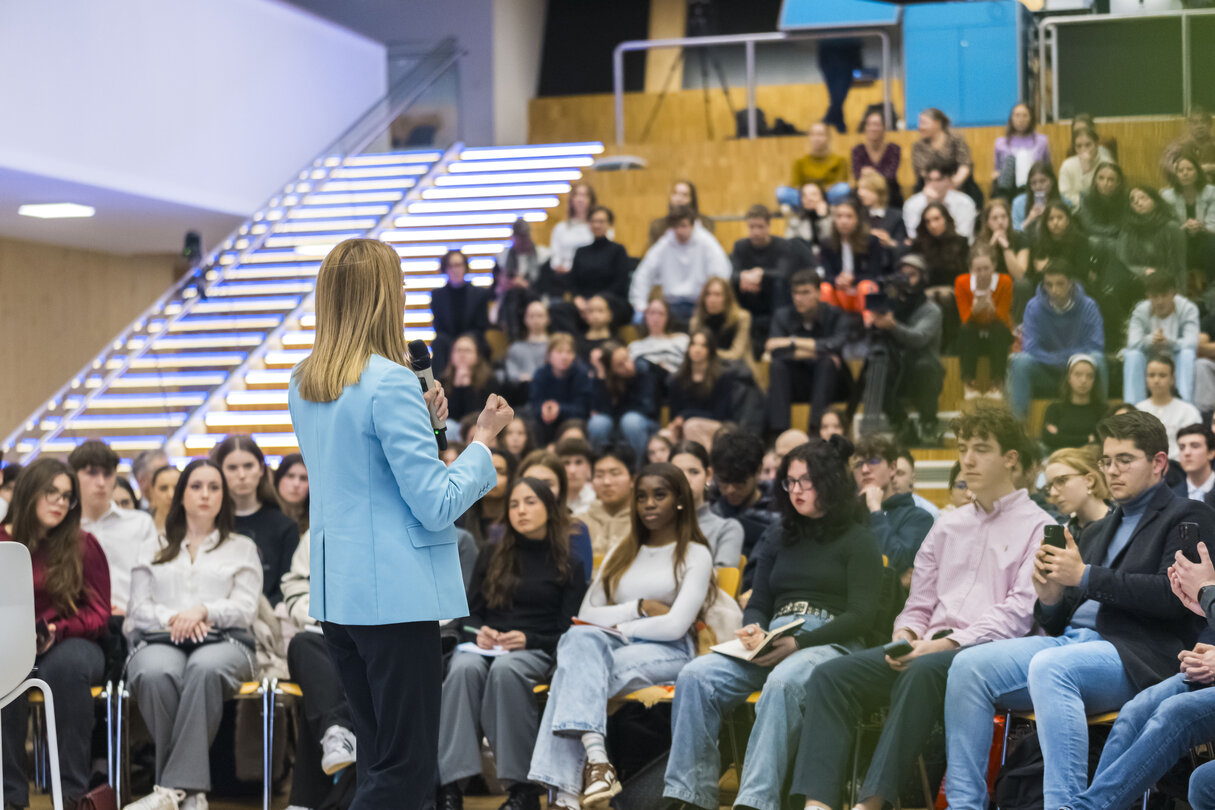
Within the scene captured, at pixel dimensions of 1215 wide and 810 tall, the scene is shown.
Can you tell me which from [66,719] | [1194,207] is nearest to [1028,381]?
[1194,207]

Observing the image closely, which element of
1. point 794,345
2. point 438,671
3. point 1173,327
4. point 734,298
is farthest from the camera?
point 734,298

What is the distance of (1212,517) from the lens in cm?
397

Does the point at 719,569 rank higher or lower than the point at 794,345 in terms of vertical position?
lower

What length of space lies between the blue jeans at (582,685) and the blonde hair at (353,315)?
2.00 meters

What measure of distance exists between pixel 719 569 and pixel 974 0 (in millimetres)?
8246

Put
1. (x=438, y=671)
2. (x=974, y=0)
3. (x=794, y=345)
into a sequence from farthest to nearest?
(x=974, y=0) → (x=794, y=345) → (x=438, y=671)

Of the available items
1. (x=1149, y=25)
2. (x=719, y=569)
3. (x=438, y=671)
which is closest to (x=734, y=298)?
(x=1149, y=25)

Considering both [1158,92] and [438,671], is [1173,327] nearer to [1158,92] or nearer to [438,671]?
[1158,92]

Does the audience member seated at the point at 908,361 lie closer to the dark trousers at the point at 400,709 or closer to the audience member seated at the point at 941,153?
the audience member seated at the point at 941,153

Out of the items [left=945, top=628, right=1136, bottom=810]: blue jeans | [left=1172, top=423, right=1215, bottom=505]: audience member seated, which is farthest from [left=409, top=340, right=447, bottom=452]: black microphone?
[left=1172, top=423, right=1215, bottom=505]: audience member seated

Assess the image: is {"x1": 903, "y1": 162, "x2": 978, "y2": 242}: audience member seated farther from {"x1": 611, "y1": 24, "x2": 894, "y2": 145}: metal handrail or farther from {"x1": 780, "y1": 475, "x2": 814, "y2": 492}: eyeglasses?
{"x1": 780, "y1": 475, "x2": 814, "y2": 492}: eyeglasses

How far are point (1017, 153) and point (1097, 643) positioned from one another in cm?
669

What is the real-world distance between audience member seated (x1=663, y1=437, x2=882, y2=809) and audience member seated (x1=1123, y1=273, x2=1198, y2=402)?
109 inches

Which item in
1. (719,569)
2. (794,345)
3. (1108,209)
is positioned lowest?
(719,569)
